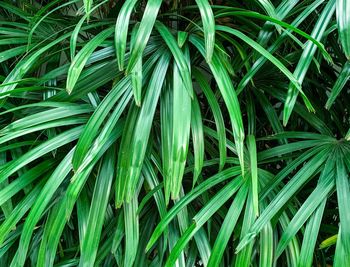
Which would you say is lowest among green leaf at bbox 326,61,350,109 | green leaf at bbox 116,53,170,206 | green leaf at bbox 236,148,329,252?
green leaf at bbox 236,148,329,252

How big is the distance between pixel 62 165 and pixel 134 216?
0.14 m

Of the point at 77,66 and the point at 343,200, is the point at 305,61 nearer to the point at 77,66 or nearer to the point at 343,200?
the point at 343,200

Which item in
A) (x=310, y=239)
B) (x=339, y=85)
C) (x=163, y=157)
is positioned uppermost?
(x=339, y=85)

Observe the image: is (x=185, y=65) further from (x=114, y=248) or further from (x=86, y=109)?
(x=114, y=248)

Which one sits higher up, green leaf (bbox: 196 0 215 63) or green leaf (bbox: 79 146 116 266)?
green leaf (bbox: 196 0 215 63)

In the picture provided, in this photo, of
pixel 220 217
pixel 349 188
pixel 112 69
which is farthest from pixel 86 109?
pixel 349 188

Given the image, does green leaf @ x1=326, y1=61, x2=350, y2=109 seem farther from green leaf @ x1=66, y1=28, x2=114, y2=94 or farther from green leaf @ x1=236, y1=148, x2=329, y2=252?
green leaf @ x1=66, y1=28, x2=114, y2=94

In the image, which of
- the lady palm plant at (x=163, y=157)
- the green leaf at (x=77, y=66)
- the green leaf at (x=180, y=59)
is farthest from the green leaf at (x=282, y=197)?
the green leaf at (x=77, y=66)

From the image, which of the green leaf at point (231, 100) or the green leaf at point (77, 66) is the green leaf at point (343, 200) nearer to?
the green leaf at point (231, 100)

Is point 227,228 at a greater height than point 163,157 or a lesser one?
lesser

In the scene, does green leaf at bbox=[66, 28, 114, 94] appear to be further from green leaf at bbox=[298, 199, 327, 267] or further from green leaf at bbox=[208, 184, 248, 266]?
green leaf at bbox=[298, 199, 327, 267]

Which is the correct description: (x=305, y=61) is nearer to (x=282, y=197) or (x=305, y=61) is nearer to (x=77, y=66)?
(x=282, y=197)

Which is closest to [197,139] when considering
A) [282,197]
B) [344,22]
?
[282,197]

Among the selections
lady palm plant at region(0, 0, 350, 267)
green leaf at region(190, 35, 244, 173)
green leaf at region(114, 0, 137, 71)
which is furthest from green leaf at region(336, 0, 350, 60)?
green leaf at region(114, 0, 137, 71)
